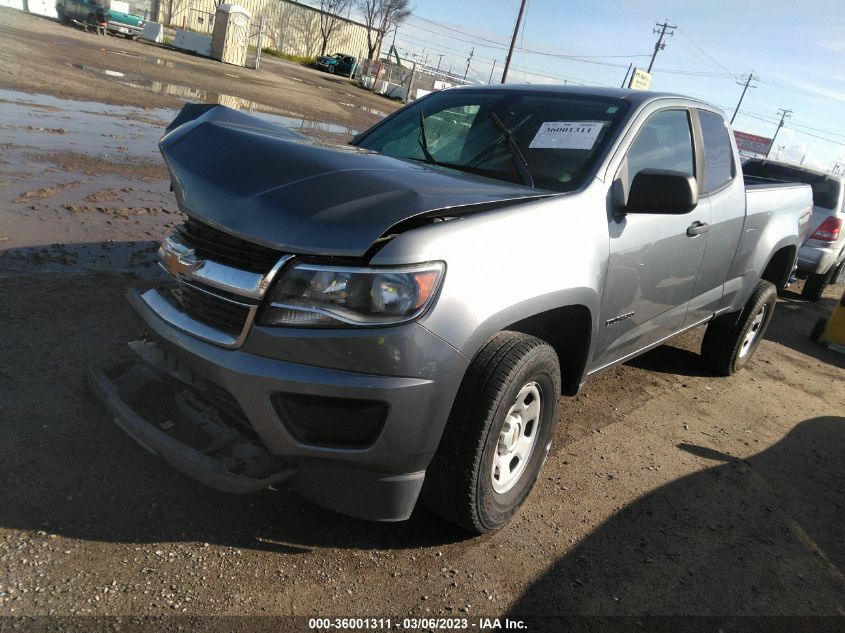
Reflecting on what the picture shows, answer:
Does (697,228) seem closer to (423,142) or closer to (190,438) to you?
(423,142)

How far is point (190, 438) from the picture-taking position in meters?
2.62

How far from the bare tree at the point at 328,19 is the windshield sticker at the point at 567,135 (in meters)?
54.2

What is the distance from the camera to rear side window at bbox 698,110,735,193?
4094mm

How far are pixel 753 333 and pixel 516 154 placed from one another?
3.44m

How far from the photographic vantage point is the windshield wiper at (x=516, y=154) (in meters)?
3.07

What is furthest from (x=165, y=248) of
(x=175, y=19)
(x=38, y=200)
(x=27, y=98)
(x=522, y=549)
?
(x=175, y=19)

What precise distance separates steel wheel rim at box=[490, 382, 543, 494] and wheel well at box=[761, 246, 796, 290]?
370 centimetres

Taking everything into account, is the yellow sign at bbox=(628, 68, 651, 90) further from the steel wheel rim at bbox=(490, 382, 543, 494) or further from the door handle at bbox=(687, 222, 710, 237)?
the steel wheel rim at bbox=(490, 382, 543, 494)

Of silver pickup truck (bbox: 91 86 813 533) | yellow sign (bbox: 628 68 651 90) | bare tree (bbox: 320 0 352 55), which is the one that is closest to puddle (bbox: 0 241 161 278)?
silver pickup truck (bbox: 91 86 813 533)

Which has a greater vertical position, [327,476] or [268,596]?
[327,476]

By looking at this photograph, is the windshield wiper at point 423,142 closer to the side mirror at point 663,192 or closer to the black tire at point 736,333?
the side mirror at point 663,192

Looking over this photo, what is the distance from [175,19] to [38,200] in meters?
44.5

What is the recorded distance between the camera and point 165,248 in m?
2.68

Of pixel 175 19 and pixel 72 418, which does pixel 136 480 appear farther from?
pixel 175 19
